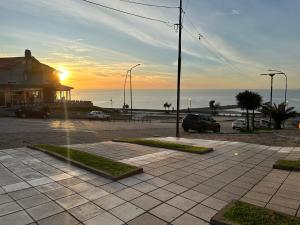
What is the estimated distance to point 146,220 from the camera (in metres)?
5.46

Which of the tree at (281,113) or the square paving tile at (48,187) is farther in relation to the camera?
the tree at (281,113)

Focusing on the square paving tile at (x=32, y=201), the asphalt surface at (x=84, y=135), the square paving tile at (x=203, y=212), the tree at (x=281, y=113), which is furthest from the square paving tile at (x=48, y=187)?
the tree at (x=281, y=113)

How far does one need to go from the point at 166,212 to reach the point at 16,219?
3036 millimetres

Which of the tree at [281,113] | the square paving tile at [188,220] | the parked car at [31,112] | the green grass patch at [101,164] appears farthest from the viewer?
the parked car at [31,112]

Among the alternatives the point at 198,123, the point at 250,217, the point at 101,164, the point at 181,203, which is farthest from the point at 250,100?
the point at 250,217

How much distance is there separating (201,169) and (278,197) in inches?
113

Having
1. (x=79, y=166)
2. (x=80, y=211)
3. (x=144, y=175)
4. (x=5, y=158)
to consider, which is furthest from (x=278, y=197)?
(x=5, y=158)

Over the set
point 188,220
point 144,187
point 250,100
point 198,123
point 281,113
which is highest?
point 250,100

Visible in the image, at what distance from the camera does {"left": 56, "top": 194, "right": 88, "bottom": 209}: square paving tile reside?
606 cm

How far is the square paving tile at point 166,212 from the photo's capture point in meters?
5.59

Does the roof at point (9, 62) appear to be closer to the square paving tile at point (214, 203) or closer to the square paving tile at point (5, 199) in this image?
the square paving tile at point (5, 199)

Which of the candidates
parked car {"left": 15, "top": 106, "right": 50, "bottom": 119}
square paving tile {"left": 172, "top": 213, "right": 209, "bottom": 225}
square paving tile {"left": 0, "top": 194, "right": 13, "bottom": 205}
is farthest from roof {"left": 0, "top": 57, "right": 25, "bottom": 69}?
square paving tile {"left": 172, "top": 213, "right": 209, "bottom": 225}

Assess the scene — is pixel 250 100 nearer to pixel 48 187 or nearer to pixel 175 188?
pixel 175 188

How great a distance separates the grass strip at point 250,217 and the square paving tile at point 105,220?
1.91m
